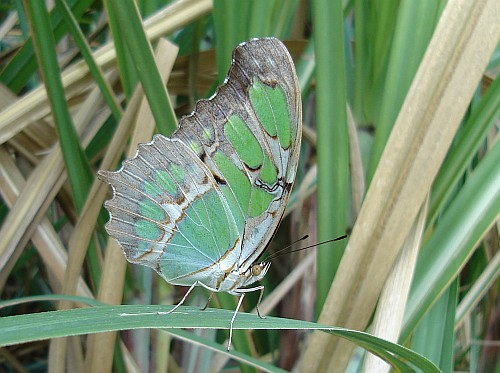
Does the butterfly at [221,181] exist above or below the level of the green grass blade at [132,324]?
above

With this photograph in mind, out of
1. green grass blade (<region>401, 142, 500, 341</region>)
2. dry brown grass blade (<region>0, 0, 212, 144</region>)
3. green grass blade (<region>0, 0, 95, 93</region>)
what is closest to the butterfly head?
green grass blade (<region>401, 142, 500, 341</region>)

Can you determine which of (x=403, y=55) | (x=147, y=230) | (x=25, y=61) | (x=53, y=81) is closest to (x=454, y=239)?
(x=403, y=55)

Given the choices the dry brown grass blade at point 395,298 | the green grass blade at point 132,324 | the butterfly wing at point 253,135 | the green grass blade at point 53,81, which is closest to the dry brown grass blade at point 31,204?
the green grass blade at point 53,81

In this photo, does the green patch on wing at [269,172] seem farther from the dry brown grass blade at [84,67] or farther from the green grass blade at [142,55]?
the dry brown grass blade at [84,67]

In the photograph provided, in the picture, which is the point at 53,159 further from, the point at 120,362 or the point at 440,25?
the point at 440,25

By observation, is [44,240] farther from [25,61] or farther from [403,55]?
[403,55]

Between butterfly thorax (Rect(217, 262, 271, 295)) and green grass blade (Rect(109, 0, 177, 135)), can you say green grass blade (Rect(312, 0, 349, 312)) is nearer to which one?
butterfly thorax (Rect(217, 262, 271, 295))
